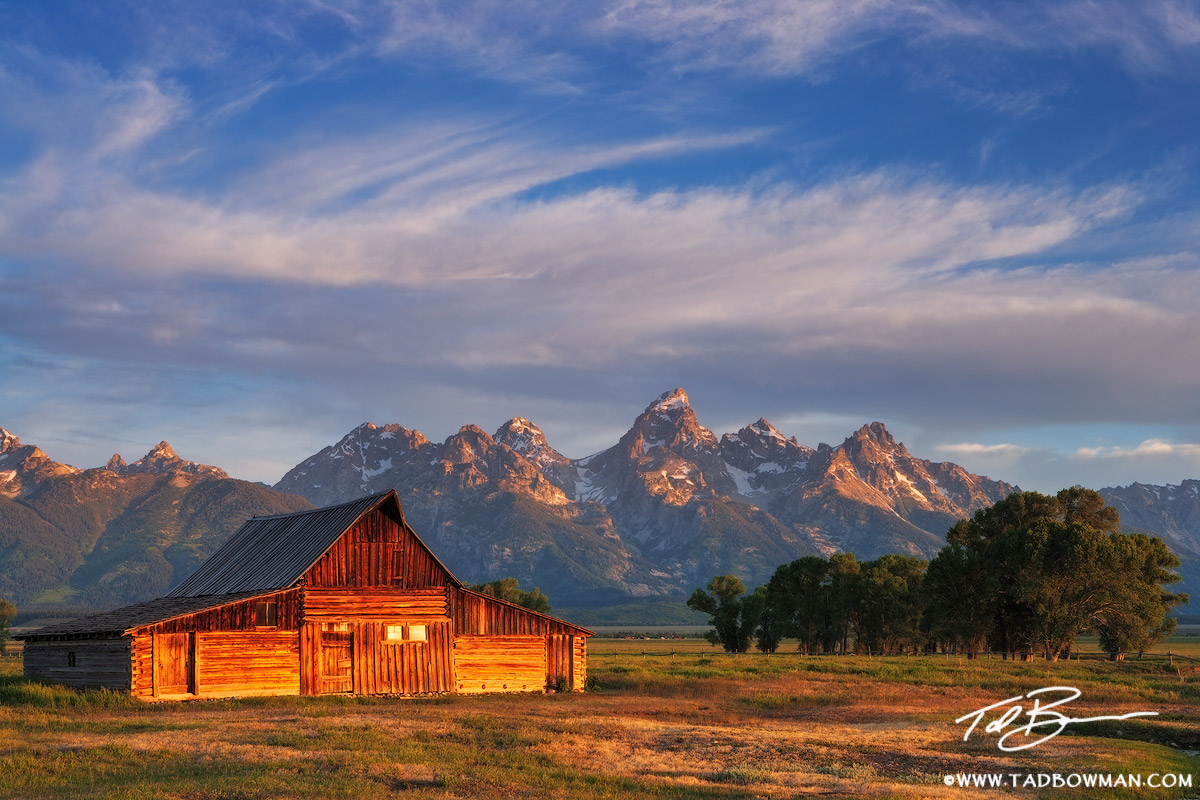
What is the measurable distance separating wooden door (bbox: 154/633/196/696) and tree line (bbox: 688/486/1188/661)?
164 ft

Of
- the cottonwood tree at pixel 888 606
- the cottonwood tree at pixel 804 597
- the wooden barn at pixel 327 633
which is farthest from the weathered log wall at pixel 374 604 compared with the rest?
the cottonwood tree at pixel 804 597

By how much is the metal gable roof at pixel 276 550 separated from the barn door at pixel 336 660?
3.00 meters

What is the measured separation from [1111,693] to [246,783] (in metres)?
39.5

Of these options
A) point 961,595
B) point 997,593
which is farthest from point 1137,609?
point 961,595

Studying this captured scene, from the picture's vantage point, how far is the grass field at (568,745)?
23.3 meters

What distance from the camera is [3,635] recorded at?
101750mm

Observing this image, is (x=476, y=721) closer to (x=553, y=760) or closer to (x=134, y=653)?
(x=553, y=760)

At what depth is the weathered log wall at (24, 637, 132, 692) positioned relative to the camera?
42.9 m

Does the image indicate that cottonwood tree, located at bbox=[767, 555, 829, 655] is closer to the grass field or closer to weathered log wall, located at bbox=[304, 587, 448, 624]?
the grass field

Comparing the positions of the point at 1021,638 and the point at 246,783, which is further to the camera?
the point at 1021,638

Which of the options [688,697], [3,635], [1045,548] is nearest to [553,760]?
[688,697]

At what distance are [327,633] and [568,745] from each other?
20.5 m

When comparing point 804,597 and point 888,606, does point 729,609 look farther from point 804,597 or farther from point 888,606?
point 888,606

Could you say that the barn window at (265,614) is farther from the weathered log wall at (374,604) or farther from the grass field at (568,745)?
the grass field at (568,745)
